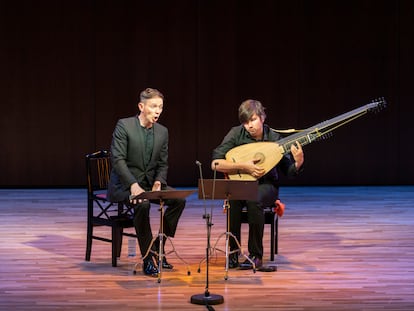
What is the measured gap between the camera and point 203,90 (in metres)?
10.1

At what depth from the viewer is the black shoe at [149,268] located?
5484 millimetres

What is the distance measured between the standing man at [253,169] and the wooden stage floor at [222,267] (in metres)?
0.23

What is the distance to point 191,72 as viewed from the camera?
10.1 m

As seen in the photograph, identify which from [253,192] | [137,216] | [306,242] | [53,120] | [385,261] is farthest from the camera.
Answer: [53,120]

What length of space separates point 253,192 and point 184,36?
17.2 ft

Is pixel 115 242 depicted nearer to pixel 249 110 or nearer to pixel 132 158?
pixel 132 158

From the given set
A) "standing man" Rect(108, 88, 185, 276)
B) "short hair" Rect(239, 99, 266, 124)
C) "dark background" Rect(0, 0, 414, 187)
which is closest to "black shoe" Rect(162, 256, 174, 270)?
"standing man" Rect(108, 88, 185, 276)

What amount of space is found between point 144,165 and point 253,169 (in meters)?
0.74

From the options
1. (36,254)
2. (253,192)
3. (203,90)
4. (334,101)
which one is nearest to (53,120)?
(203,90)

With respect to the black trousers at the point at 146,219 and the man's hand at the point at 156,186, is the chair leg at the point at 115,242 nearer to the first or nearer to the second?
the black trousers at the point at 146,219

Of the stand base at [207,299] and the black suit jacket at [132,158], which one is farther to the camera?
the black suit jacket at [132,158]

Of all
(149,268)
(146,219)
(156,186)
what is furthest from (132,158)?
(149,268)

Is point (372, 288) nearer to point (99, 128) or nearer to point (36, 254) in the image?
point (36, 254)

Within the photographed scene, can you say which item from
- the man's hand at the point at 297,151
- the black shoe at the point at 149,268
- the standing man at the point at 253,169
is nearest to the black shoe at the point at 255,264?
the standing man at the point at 253,169
